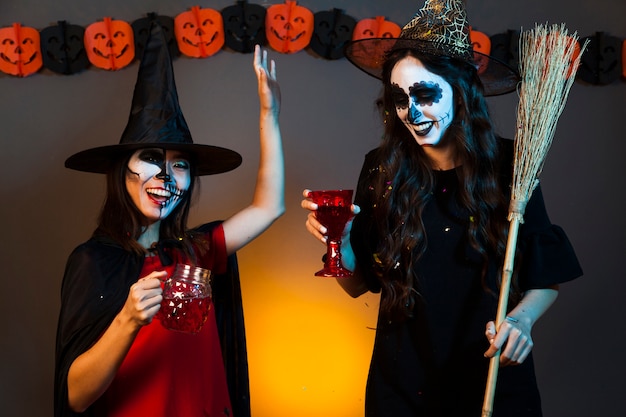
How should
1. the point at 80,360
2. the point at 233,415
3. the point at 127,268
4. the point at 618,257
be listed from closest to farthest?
the point at 80,360, the point at 127,268, the point at 233,415, the point at 618,257

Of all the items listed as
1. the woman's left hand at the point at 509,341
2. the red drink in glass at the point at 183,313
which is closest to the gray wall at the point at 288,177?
the red drink in glass at the point at 183,313

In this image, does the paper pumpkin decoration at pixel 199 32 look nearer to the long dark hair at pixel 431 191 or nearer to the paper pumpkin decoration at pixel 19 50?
the paper pumpkin decoration at pixel 19 50

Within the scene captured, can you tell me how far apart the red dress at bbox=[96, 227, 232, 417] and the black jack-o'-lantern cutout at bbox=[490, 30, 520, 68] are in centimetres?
163

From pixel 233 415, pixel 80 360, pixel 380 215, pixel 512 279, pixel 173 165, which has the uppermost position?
pixel 173 165

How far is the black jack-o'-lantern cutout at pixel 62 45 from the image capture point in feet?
8.95

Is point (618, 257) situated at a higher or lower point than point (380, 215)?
lower

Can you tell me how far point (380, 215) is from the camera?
1851 mm

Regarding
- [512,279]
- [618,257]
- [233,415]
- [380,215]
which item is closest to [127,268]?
[233,415]

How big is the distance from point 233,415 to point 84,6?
179 centimetres

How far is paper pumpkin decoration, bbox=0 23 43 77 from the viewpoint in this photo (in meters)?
2.73

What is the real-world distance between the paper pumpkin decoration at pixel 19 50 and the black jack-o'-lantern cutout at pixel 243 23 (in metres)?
0.77

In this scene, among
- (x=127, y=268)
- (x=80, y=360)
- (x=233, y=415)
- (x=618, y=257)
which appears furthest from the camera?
(x=618, y=257)

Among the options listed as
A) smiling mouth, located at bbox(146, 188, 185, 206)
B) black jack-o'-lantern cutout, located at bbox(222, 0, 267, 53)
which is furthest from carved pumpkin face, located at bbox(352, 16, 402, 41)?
smiling mouth, located at bbox(146, 188, 185, 206)

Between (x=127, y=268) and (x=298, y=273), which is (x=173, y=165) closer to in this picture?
(x=127, y=268)
